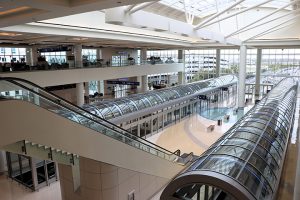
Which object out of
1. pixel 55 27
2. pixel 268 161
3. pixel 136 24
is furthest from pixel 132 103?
pixel 268 161

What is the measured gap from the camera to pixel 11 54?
1150 inches

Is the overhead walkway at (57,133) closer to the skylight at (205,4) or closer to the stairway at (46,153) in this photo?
the stairway at (46,153)

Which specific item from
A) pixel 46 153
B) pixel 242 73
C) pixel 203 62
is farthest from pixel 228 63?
pixel 46 153

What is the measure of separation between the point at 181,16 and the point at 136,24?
18958 mm

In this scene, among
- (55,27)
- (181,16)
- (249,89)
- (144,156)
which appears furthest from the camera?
(249,89)

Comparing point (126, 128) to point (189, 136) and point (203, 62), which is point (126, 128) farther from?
point (203, 62)

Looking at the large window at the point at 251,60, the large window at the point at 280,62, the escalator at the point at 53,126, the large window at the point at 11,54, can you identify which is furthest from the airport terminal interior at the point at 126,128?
the large window at the point at 251,60

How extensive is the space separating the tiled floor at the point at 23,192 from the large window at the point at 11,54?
18377mm

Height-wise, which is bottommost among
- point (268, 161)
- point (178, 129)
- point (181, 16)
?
point (178, 129)

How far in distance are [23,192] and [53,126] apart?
26.2 feet

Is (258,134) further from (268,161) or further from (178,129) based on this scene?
(178,129)

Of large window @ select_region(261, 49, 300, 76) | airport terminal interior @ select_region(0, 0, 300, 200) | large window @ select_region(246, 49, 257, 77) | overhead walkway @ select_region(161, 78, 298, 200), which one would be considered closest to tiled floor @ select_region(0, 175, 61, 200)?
airport terminal interior @ select_region(0, 0, 300, 200)

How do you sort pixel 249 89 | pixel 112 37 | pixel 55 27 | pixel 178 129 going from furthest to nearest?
pixel 249 89, pixel 178 129, pixel 112 37, pixel 55 27

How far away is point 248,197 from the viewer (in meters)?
5.26
